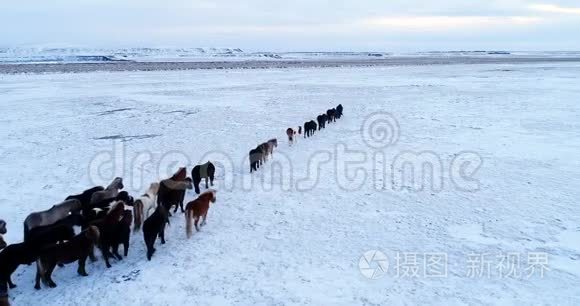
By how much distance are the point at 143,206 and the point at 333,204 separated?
3.52 metres

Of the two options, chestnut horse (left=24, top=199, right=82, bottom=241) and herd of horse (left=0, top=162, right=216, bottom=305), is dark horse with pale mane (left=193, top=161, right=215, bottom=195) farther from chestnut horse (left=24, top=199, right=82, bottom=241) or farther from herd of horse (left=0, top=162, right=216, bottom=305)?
chestnut horse (left=24, top=199, right=82, bottom=241)

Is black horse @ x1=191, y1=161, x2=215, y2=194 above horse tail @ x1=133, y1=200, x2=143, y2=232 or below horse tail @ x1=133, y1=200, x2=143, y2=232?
above

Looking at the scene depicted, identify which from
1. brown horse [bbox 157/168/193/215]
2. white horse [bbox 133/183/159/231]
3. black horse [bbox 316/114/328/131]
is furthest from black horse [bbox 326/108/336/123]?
white horse [bbox 133/183/159/231]

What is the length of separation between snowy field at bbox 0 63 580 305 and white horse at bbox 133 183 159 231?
0.28 meters

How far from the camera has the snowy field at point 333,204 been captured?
5.42m

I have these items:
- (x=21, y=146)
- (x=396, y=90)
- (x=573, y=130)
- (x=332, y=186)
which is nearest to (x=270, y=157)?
(x=332, y=186)

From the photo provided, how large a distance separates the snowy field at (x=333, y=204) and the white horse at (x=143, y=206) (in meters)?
0.28

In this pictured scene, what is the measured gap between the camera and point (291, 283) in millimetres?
5512

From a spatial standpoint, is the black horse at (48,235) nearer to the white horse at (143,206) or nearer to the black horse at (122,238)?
the black horse at (122,238)

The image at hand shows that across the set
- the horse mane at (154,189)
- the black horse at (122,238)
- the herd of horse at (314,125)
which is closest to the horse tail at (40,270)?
the black horse at (122,238)

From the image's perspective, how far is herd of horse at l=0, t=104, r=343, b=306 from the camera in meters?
5.45

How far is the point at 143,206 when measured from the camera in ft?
23.8

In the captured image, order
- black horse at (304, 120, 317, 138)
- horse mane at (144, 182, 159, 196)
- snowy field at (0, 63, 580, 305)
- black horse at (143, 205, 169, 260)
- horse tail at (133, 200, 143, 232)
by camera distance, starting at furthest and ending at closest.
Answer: black horse at (304, 120, 317, 138) → horse mane at (144, 182, 159, 196) → horse tail at (133, 200, 143, 232) → black horse at (143, 205, 169, 260) → snowy field at (0, 63, 580, 305)

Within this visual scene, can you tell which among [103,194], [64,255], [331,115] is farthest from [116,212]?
[331,115]
